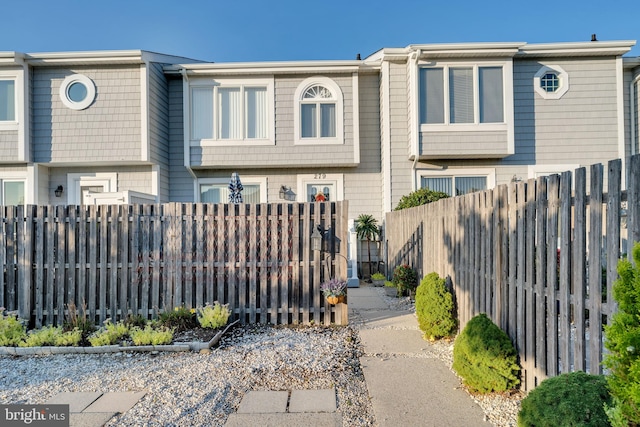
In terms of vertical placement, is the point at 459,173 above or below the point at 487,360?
above

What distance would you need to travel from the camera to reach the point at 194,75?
10.2 m

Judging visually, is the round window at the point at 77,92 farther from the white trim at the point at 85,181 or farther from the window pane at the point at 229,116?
the window pane at the point at 229,116

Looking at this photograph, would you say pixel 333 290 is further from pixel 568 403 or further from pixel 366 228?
pixel 366 228

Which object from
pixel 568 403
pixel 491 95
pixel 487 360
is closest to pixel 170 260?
pixel 487 360

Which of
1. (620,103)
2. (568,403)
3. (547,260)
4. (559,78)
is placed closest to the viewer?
(568,403)

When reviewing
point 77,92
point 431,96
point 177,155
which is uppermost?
point 77,92

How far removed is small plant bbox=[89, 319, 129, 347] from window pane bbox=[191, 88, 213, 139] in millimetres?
6729

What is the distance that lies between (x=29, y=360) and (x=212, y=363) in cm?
204

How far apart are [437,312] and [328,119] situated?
7.02m

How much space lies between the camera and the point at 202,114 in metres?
10.3

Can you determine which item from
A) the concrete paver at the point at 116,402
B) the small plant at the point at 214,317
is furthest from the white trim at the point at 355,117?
the concrete paver at the point at 116,402

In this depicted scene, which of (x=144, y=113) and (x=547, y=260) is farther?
(x=144, y=113)

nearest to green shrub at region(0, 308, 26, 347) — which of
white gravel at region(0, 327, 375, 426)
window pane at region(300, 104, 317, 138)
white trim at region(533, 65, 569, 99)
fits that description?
white gravel at region(0, 327, 375, 426)

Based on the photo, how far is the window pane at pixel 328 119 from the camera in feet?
33.8
